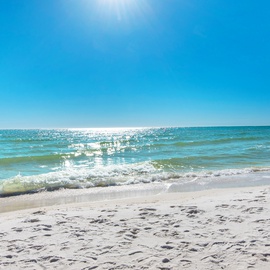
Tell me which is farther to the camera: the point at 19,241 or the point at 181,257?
the point at 19,241

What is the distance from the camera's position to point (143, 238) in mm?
4469

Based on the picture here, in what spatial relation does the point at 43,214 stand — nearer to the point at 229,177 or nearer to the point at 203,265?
the point at 203,265

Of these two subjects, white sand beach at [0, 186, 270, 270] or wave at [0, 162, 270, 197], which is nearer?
white sand beach at [0, 186, 270, 270]

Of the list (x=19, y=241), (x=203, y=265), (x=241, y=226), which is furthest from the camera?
(x=241, y=226)

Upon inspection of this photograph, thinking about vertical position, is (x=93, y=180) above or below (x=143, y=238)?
below

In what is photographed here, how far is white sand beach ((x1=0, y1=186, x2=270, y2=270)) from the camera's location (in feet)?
12.1

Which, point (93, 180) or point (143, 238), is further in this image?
point (93, 180)

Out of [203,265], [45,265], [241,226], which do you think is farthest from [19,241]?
[241,226]

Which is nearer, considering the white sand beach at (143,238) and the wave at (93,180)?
the white sand beach at (143,238)

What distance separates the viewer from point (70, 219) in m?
5.59

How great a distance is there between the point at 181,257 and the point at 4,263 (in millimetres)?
2676

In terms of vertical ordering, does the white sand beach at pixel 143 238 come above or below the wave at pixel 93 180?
above

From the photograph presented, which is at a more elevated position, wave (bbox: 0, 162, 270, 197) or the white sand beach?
the white sand beach

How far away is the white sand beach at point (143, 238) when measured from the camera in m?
3.70
